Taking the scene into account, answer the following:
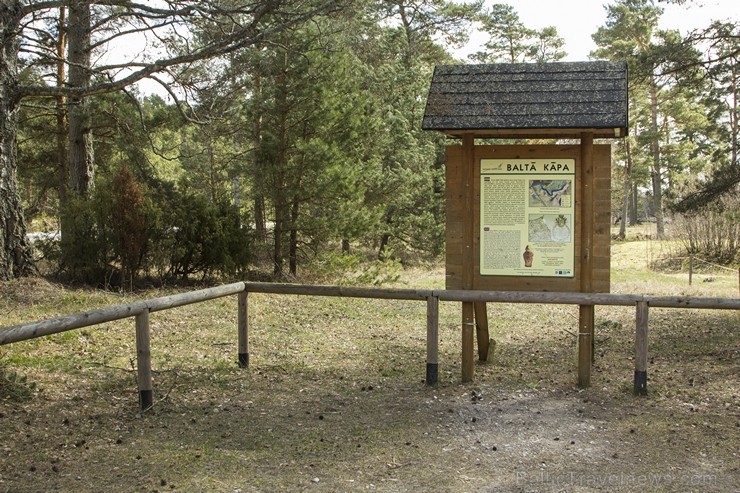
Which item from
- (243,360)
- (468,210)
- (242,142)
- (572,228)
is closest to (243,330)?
(243,360)

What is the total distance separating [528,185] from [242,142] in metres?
16.0

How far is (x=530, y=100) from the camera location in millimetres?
6797

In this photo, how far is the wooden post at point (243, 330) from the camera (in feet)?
25.3

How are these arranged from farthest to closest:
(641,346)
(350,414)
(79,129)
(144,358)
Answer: (79,129)
(641,346)
(350,414)
(144,358)

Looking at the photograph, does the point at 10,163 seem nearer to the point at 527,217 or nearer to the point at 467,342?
the point at 467,342

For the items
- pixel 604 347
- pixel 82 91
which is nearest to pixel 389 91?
pixel 82 91

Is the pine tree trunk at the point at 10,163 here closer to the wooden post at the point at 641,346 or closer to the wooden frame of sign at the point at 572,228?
the wooden frame of sign at the point at 572,228

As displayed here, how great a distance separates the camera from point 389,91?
23.1 metres

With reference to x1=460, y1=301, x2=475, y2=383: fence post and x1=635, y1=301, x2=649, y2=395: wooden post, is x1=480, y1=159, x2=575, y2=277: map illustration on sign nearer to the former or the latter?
x1=460, y1=301, x2=475, y2=383: fence post

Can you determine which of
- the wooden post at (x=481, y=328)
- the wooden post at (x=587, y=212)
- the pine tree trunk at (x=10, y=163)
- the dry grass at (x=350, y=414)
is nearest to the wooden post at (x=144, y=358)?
the dry grass at (x=350, y=414)

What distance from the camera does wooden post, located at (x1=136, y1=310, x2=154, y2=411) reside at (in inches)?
231

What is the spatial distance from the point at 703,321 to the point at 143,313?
9717mm

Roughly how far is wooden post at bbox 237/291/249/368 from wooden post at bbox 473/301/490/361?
2.69m

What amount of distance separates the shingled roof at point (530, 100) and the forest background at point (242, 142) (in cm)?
401
